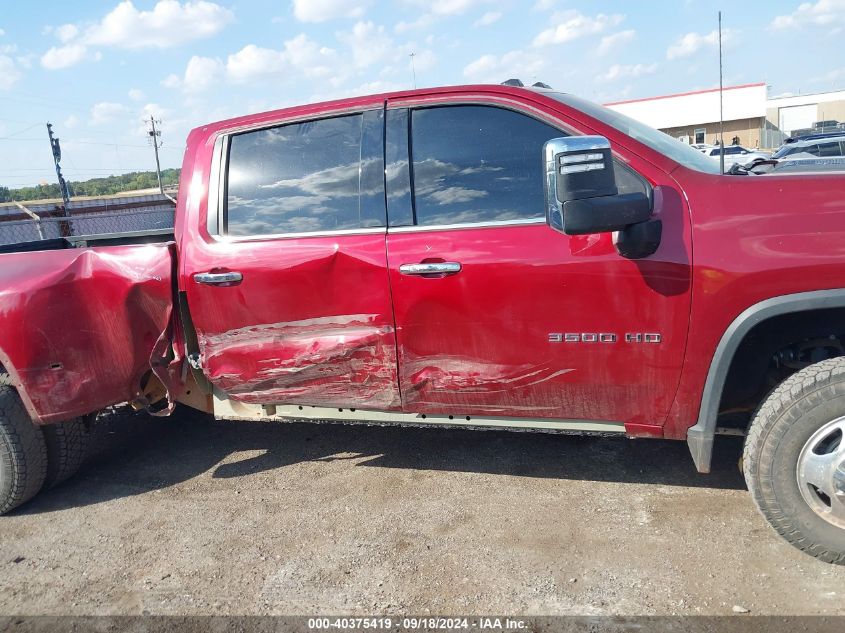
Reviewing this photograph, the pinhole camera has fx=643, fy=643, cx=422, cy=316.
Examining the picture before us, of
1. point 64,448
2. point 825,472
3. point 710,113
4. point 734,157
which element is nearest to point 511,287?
point 825,472

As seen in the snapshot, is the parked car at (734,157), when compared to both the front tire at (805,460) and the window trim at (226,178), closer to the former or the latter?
the front tire at (805,460)

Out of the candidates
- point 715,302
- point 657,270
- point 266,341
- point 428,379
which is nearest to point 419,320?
point 428,379

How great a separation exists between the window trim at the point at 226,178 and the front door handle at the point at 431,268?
0.43 m

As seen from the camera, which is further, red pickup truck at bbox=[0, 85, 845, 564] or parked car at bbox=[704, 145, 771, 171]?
parked car at bbox=[704, 145, 771, 171]

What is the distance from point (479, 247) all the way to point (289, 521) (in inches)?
67.4

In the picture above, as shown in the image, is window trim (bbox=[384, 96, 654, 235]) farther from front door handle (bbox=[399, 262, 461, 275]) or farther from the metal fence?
the metal fence

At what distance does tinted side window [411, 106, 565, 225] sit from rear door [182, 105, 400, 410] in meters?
0.22

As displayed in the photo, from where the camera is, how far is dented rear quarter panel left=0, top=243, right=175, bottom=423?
3.34 metres

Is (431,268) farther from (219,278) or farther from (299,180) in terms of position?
(219,278)

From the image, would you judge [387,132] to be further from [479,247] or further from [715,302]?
[715,302]

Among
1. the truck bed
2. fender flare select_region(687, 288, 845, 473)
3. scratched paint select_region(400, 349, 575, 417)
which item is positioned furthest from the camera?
the truck bed

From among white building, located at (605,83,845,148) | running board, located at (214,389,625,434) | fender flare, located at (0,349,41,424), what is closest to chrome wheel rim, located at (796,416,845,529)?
running board, located at (214,389,625,434)

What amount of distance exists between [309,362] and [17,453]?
1729 millimetres

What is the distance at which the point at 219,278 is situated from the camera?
3258 mm
